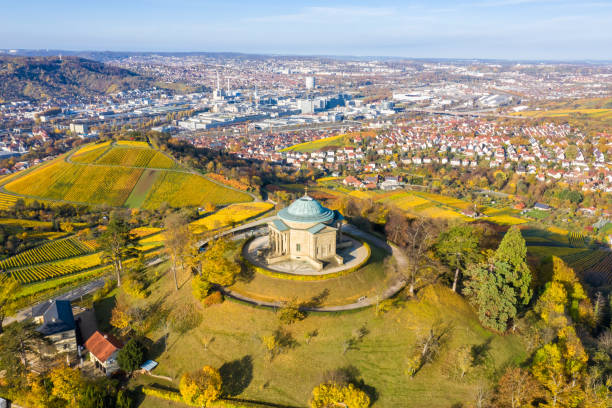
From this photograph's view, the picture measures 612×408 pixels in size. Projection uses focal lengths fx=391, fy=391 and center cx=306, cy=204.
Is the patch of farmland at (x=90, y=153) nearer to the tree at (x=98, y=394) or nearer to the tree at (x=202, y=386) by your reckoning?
the tree at (x=98, y=394)

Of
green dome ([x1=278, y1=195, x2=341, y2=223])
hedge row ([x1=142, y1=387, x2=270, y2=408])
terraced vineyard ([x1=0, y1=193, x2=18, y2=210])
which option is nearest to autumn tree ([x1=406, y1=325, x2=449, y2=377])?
hedge row ([x1=142, y1=387, x2=270, y2=408])

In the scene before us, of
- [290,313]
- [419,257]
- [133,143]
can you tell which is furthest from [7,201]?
[419,257]

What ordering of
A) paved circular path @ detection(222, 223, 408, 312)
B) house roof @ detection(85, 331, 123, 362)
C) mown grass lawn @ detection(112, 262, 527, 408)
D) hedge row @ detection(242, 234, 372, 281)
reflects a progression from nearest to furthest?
mown grass lawn @ detection(112, 262, 527, 408) → house roof @ detection(85, 331, 123, 362) → paved circular path @ detection(222, 223, 408, 312) → hedge row @ detection(242, 234, 372, 281)

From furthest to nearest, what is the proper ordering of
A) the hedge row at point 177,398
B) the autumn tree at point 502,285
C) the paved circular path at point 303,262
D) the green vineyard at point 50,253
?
the green vineyard at point 50,253
the paved circular path at point 303,262
the autumn tree at point 502,285
the hedge row at point 177,398

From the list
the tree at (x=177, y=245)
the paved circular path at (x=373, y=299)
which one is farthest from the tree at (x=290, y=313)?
the tree at (x=177, y=245)

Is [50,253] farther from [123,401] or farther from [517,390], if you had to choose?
[517,390]

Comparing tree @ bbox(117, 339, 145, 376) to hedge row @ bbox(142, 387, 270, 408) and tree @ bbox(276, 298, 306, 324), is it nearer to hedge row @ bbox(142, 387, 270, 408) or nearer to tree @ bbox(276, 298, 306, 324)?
hedge row @ bbox(142, 387, 270, 408)
